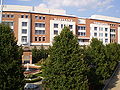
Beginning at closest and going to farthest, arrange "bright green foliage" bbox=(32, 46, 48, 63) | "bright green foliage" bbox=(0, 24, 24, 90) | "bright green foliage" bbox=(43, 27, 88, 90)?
"bright green foliage" bbox=(0, 24, 24, 90) → "bright green foliage" bbox=(43, 27, 88, 90) → "bright green foliage" bbox=(32, 46, 48, 63)

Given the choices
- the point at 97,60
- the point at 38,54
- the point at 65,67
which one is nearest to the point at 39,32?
the point at 38,54

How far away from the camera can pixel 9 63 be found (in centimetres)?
892

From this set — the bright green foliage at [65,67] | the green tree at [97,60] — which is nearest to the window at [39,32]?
the green tree at [97,60]

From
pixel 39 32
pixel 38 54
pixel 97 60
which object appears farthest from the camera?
pixel 39 32

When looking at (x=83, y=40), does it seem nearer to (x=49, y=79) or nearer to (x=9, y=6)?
(x=9, y=6)

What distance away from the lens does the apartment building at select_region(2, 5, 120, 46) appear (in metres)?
41.8

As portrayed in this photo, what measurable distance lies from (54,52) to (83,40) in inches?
1622

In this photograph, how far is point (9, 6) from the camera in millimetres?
43062

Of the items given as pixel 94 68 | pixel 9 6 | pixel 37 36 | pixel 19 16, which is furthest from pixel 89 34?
pixel 94 68

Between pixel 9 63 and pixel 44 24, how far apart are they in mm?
37158

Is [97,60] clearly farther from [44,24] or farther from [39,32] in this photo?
[44,24]

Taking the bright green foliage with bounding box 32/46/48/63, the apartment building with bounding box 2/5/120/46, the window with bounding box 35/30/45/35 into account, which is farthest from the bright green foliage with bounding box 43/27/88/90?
the window with bounding box 35/30/45/35

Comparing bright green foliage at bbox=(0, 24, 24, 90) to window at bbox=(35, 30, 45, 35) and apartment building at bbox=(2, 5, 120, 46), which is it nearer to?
apartment building at bbox=(2, 5, 120, 46)

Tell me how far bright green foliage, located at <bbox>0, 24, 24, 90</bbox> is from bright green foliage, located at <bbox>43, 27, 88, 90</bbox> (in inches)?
93.3
